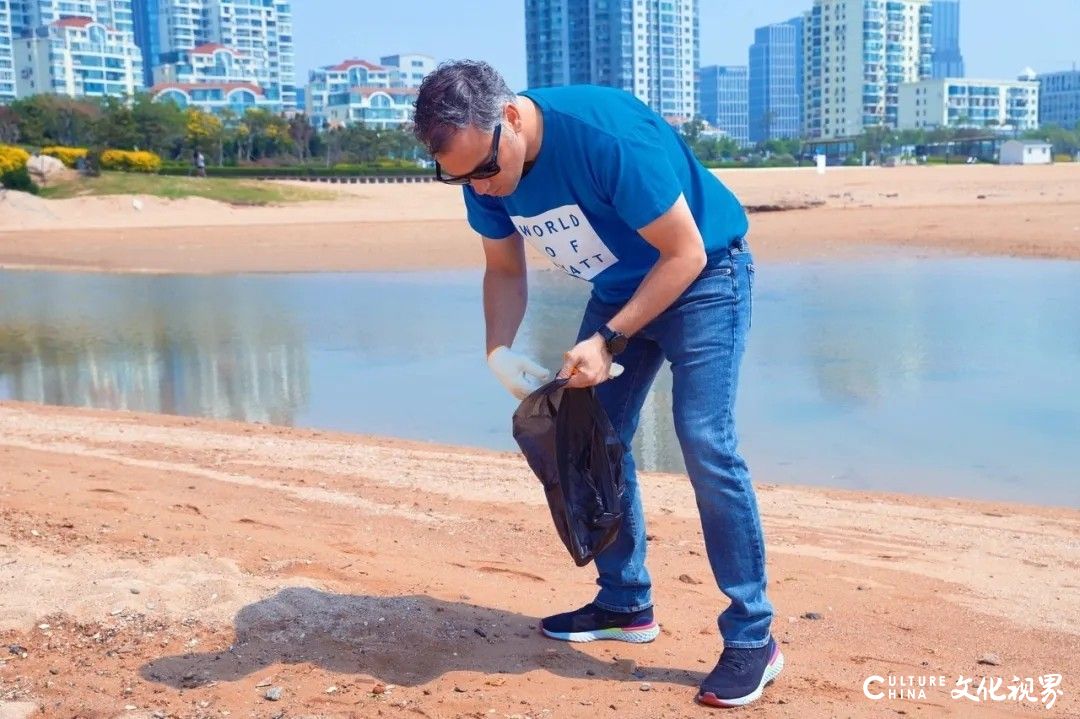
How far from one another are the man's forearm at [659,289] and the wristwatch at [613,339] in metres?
0.03

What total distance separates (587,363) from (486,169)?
540 mm

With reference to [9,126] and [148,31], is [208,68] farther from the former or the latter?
[9,126]

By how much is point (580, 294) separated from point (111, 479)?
35.0ft

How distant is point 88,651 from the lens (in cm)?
333

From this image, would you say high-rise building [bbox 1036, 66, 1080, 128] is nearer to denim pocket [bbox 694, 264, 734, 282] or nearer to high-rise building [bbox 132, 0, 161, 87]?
high-rise building [bbox 132, 0, 161, 87]

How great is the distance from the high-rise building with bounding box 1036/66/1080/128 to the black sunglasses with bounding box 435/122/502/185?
177 m

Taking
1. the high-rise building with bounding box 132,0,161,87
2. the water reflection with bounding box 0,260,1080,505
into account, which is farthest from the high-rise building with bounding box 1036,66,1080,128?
the water reflection with bounding box 0,260,1080,505

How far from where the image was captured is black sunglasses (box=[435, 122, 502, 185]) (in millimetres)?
2896

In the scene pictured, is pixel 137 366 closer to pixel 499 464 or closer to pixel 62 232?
pixel 499 464

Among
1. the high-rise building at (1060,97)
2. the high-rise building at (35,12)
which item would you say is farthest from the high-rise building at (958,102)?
the high-rise building at (35,12)

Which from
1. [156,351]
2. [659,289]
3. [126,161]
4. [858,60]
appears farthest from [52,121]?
[858,60]

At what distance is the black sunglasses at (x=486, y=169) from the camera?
9.50 feet

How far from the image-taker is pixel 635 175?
2850 mm

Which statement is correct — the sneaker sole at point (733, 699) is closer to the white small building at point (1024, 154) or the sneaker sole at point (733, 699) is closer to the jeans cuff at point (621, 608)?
the jeans cuff at point (621, 608)
